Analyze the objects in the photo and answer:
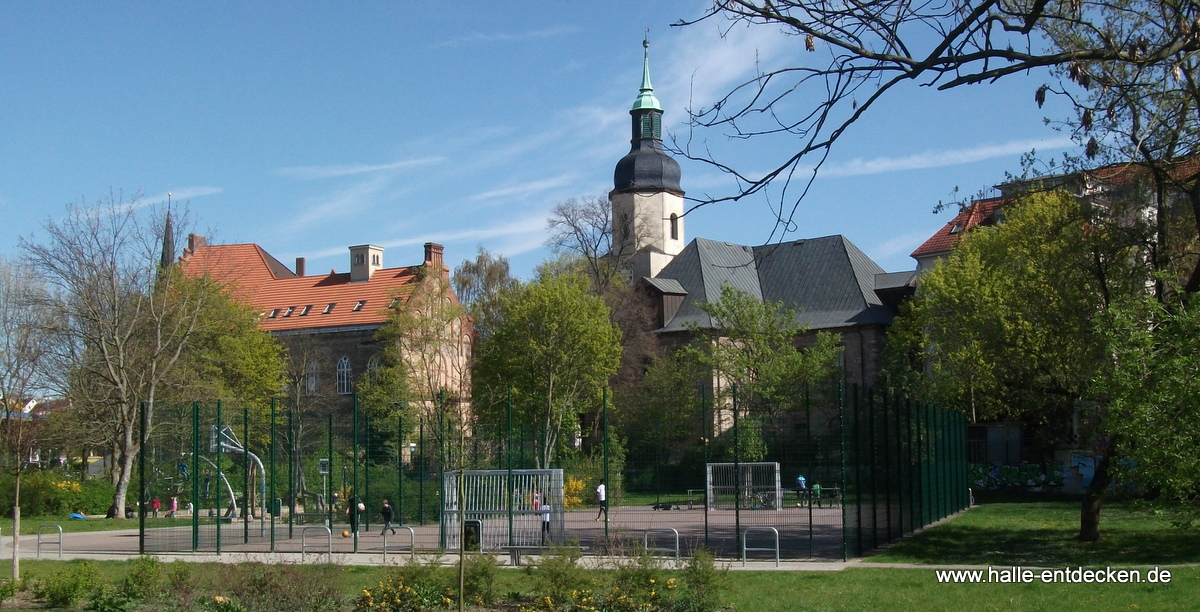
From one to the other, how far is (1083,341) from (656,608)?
15.1 metres

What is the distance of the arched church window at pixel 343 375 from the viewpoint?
71875mm

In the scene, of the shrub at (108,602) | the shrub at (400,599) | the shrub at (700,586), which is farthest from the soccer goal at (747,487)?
the shrub at (108,602)

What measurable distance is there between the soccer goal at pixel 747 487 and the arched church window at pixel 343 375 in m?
45.6

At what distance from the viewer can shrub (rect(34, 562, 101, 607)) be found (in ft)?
43.5

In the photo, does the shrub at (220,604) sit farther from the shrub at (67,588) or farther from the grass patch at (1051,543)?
the grass patch at (1051,543)

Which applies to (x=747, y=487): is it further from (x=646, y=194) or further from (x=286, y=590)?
(x=646, y=194)

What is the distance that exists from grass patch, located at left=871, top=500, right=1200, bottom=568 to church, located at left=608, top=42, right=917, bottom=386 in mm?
37443

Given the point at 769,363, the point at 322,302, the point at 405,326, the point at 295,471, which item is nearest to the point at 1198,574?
the point at 295,471

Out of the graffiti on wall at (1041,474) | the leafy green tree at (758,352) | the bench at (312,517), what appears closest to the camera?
the bench at (312,517)

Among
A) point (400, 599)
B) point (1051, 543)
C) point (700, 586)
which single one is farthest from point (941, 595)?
point (1051, 543)

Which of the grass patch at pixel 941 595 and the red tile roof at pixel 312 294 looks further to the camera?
the red tile roof at pixel 312 294

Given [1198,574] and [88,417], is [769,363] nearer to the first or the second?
[88,417]

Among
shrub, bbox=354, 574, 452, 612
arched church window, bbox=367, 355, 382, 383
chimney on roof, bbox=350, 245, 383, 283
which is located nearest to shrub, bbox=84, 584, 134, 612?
shrub, bbox=354, 574, 452, 612

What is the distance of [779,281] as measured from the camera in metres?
77.5
